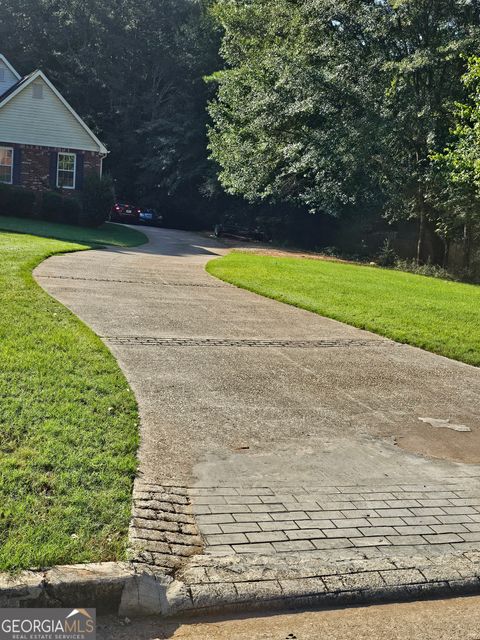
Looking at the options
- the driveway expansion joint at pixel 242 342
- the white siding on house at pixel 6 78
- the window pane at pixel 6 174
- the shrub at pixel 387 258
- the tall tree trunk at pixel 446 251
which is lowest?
the driveway expansion joint at pixel 242 342

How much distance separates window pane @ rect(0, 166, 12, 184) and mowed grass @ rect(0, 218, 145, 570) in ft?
91.7

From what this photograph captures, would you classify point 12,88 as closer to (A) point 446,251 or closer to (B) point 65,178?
(B) point 65,178

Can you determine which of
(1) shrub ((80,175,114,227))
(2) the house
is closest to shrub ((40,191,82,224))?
(1) shrub ((80,175,114,227))

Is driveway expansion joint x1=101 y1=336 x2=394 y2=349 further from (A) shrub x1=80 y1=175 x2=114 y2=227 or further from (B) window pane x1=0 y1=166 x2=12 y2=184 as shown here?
(B) window pane x1=0 y1=166 x2=12 y2=184

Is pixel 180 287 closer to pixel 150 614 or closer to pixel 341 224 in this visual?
pixel 150 614

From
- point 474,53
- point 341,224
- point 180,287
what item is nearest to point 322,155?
point 474,53

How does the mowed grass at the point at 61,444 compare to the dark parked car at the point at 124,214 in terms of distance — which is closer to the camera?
the mowed grass at the point at 61,444

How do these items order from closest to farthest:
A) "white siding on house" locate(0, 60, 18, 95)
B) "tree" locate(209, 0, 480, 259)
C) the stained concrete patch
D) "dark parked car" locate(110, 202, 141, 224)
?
the stained concrete patch → "tree" locate(209, 0, 480, 259) → "white siding on house" locate(0, 60, 18, 95) → "dark parked car" locate(110, 202, 141, 224)

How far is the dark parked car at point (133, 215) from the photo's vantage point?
44125mm

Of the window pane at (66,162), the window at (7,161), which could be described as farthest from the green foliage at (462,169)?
the window at (7,161)

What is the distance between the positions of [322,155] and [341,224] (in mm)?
9237

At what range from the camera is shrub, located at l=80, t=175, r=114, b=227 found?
109 feet

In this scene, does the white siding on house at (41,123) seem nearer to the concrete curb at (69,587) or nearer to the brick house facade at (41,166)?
the brick house facade at (41,166)

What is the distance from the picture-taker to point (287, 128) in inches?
1096
